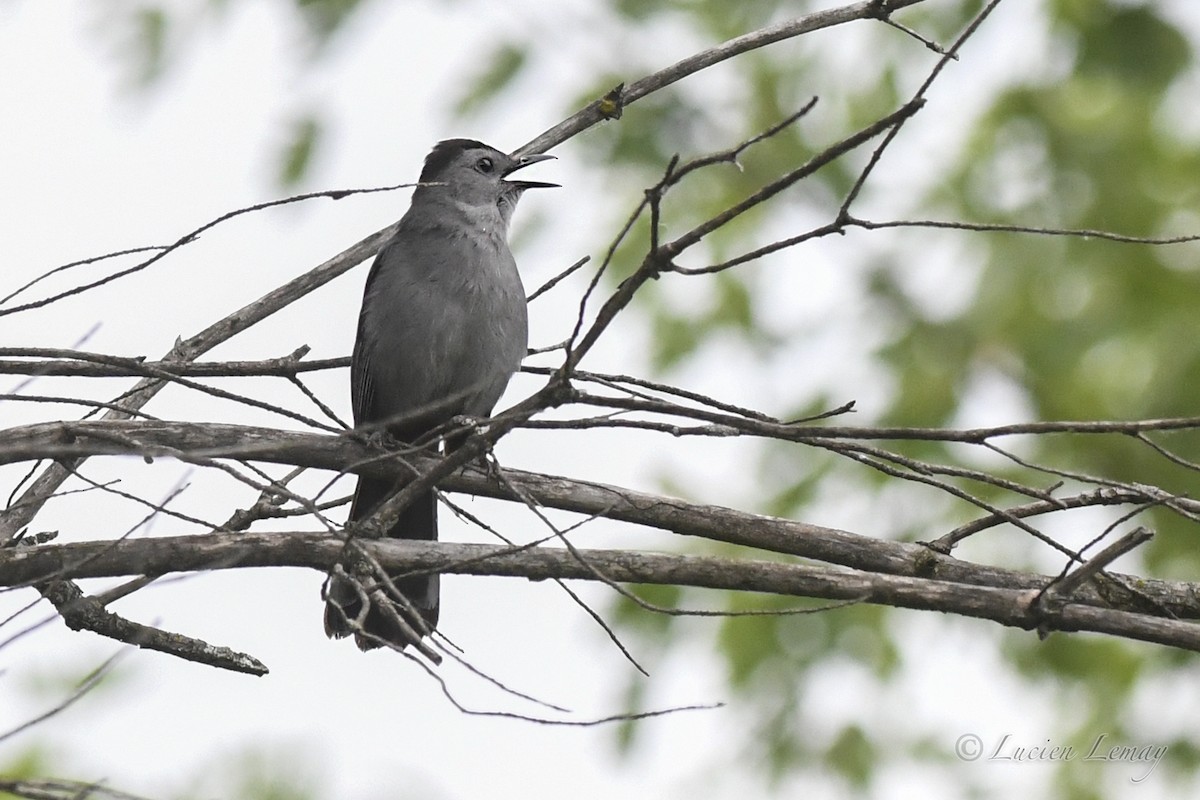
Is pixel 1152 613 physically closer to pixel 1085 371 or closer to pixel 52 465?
pixel 52 465

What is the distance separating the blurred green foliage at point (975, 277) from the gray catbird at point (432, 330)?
1.69 m

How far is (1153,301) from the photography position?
7.35 m

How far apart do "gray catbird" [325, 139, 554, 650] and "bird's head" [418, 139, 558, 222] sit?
0.18 feet

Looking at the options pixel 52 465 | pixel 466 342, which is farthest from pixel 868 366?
pixel 52 465

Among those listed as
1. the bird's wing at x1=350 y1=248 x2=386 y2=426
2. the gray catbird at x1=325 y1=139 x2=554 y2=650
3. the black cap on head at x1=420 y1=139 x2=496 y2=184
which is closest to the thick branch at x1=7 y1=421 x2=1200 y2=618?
the gray catbird at x1=325 y1=139 x2=554 y2=650

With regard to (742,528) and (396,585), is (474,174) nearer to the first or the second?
(396,585)

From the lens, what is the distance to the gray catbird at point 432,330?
5.04m

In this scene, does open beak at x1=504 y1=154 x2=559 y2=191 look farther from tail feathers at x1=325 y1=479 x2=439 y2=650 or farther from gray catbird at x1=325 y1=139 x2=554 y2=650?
tail feathers at x1=325 y1=479 x2=439 y2=650

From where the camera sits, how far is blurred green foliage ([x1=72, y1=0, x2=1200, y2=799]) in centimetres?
707

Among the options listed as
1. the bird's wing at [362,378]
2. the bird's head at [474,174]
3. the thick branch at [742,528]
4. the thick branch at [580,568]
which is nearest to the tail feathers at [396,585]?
the bird's wing at [362,378]

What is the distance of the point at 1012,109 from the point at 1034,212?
2.09 feet

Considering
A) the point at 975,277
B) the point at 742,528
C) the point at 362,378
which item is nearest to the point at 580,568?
the point at 742,528

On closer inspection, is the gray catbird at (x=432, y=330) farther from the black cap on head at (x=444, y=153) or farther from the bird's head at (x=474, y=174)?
the black cap on head at (x=444, y=153)

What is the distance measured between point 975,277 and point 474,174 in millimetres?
3236
